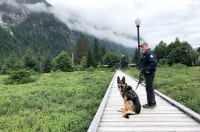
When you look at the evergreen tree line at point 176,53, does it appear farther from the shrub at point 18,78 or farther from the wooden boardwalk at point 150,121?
the wooden boardwalk at point 150,121

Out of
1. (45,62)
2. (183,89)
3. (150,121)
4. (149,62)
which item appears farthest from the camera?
(45,62)

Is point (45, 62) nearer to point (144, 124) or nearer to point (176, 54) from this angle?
point (176, 54)

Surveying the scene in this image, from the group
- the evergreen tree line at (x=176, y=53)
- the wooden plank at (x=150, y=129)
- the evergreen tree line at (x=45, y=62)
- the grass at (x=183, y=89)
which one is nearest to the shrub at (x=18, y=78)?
the evergreen tree line at (x=45, y=62)

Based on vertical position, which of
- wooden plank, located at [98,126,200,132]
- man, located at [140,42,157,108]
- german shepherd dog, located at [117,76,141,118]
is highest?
man, located at [140,42,157,108]

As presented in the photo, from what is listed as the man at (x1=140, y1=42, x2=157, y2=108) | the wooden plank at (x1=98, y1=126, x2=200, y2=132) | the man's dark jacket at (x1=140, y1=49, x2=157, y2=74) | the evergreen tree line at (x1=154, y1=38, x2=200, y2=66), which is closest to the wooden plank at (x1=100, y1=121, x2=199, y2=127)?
the wooden plank at (x1=98, y1=126, x2=200, y2=132)

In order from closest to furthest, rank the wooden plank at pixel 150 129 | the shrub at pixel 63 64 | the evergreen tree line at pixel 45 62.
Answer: the wooden plank at pixel 150 129 → the evergreen tree line at pixel 45 62 → the shrub at pixel 63 64

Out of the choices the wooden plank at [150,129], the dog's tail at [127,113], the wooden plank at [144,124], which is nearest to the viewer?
the wooden plank at [150,129]

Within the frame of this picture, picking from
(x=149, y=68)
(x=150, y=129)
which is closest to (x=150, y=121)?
(x=150, y=129)

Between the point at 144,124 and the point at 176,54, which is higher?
the point at 176,54

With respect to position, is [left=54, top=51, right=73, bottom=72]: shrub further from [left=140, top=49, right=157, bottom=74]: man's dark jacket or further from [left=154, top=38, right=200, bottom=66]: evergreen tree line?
[left=140, top=49, right=157, bottom=74]: man's dark jacket

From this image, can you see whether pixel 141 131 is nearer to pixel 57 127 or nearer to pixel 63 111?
pixel 57 127

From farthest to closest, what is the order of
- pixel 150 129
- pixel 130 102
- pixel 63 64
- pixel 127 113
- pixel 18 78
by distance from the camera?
pixel 63 64, pixel 18 78, pixel 130 102, pixel 127 113, pixel 150 129

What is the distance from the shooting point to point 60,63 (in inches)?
3327

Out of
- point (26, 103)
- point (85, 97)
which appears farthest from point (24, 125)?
point (85, 97)
